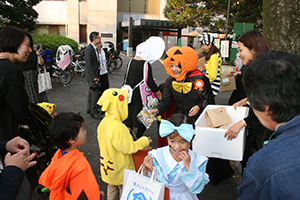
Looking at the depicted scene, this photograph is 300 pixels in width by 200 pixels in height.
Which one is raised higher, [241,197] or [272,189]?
[272,189]

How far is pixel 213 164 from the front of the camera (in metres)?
3.39

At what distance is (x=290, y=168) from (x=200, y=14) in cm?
1273

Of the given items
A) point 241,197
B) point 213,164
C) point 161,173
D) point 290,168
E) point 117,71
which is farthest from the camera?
point 117,71

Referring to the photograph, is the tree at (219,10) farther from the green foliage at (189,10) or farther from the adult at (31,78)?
the adult at (31,78)

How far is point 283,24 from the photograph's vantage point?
429cm

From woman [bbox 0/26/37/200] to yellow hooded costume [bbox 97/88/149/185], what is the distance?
2.67ft

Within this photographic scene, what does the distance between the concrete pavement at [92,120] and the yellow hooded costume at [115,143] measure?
0.97m

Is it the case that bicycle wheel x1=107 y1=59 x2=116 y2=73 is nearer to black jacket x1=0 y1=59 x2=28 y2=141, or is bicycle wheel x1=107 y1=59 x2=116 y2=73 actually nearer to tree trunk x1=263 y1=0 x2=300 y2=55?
tree trunk x1=263 y1=0 x2=300 y2=55

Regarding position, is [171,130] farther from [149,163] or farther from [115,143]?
[115,143]

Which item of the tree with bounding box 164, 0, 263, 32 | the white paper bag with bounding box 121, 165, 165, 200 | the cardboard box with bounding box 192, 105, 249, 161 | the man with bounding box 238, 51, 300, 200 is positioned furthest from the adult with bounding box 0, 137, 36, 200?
the tree with bounding box 164, 0, 263, 32

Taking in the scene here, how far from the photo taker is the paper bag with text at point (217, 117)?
10.9 ft

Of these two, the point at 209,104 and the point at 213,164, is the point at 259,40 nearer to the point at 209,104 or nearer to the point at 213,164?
the point at 209,104

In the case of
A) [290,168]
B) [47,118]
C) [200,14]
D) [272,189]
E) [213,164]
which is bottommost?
[213,164]

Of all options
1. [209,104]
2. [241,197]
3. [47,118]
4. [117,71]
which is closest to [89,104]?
[47,118]
